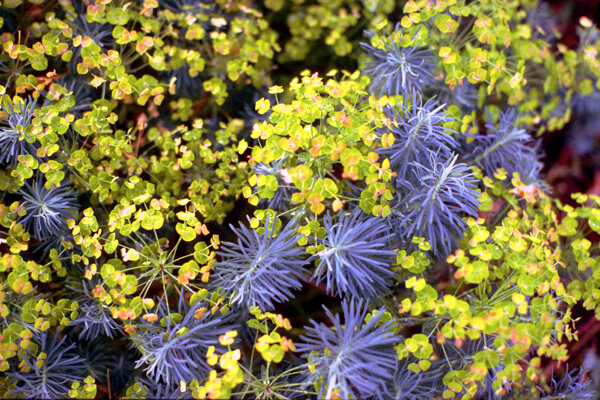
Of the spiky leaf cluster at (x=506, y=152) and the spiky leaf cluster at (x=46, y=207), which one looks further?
the spiky leaf cluster at (x=506, y=152)

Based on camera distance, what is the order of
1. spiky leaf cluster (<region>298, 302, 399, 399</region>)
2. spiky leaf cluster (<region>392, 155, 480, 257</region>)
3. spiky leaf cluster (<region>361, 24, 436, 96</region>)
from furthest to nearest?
spiky leaf cluster (<region>361, 24, 436, 96</region>) < spiky leaf cluster (<region>392, 155, 480, 257</region>) < spiky leaf cluster (<region>298, 302, 399, 399</region>)

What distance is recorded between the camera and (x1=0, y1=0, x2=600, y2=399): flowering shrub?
0.79m

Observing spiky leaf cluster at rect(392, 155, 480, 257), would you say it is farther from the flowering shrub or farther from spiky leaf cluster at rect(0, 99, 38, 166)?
spiky leaf cluster at rect(0, 99, 38, 166)

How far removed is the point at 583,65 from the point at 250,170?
1.00 meters

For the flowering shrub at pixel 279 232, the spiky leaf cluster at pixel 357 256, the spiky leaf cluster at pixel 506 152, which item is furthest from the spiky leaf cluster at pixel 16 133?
the spiky leaf cluster at pixel 506 152

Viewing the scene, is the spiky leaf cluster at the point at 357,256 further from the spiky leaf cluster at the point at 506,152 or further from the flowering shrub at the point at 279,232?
the spiky leaf cluster at the point at 506,152

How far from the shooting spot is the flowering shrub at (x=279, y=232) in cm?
79

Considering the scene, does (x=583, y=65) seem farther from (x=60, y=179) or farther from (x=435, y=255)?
(x=60, y=179)

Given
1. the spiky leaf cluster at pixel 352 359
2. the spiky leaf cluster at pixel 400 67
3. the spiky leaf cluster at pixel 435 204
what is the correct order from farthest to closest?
the spiky leaf cluster at pixel 400 67 < the spiky leaf cluster at pixel 435 204 < the spiky leaf cluster at pixel 352 359

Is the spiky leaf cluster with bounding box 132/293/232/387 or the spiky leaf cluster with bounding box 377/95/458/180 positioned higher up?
the spiky leaf cluster with bounding box 377/95/458/180

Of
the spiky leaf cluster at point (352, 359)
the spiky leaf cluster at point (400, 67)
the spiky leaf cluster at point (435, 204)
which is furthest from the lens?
the spiky leaf cluster at point (400, 67)

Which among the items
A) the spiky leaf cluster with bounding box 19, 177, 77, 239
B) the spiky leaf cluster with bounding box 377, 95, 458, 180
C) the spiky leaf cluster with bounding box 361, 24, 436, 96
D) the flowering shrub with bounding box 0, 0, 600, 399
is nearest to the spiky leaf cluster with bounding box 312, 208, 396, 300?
the flowering shrub with bounding box 0, 0, 600, 399

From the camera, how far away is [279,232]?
89 centimetres

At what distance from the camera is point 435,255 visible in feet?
2.97
